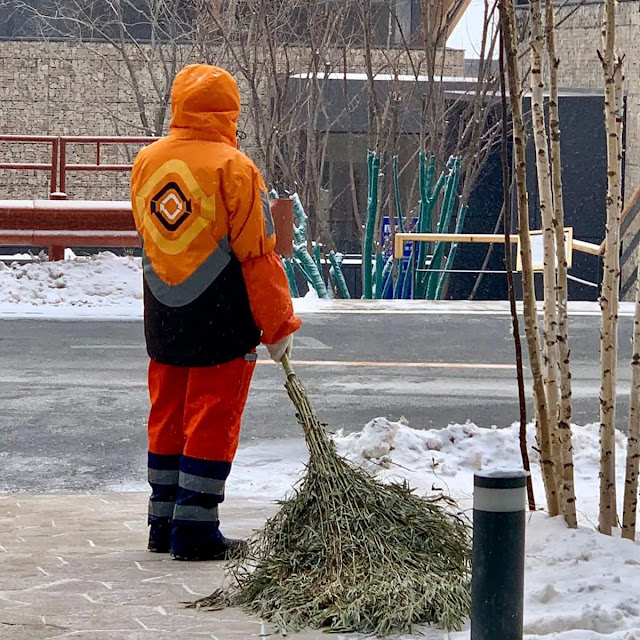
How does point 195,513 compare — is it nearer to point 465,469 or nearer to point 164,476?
point 164,476

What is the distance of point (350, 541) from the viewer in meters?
4.03

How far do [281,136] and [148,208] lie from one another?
573 inches

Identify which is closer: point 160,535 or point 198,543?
point 198,543

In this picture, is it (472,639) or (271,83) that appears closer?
(472,639)

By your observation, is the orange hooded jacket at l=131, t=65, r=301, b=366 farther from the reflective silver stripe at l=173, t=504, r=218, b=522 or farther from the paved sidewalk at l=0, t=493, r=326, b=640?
the paved sidewalk at l=0, t=493, r=326, b=640

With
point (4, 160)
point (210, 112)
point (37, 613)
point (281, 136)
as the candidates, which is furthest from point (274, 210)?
point (4, 160)

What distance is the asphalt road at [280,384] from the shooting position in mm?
7473

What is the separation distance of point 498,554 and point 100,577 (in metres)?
1.80

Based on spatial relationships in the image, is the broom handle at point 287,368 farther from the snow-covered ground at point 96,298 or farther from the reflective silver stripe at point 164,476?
the snow-covered ground at point 96,298

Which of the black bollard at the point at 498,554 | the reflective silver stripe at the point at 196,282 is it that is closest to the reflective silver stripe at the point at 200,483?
the reflective silver stripe at the point at 196,282

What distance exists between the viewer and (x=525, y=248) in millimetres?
4383

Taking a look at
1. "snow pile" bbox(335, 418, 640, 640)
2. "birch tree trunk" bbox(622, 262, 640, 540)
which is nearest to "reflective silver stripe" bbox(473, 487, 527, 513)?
"snow pile" bbox(335, 418, 640, 640)

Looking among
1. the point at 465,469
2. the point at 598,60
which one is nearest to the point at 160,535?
the point at 465,469

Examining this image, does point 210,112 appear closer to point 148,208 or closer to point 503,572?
point 148,208
